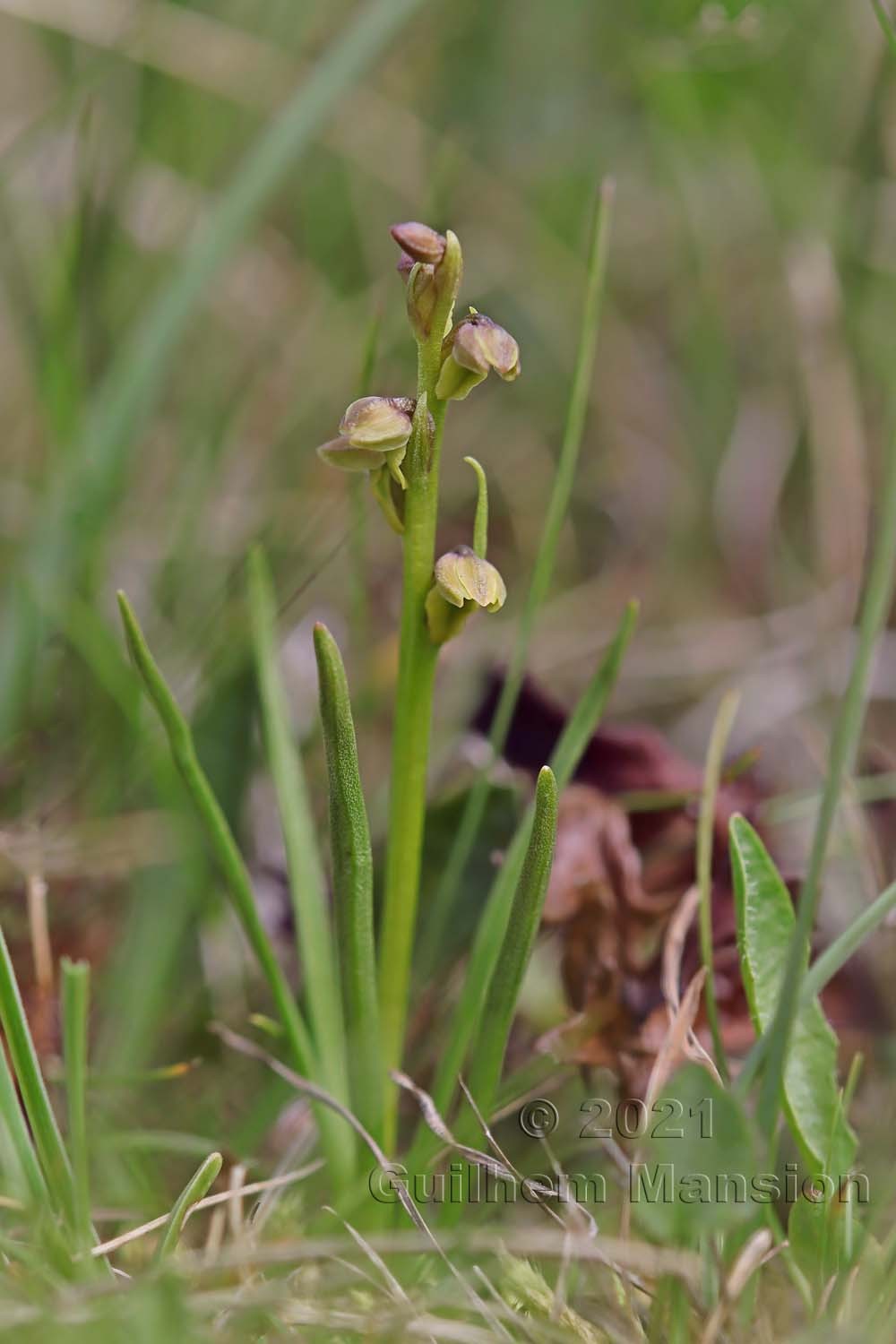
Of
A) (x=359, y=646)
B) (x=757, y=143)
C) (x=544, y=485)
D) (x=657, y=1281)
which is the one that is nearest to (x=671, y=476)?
(x=544, y=485)

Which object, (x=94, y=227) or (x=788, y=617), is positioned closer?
(x=788, y=617)

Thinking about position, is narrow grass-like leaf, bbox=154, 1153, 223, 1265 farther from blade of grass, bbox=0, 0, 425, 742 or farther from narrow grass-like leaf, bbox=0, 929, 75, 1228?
blade of grass, bbox=0, 0, 425, 742

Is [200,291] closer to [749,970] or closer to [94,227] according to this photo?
[94,227]

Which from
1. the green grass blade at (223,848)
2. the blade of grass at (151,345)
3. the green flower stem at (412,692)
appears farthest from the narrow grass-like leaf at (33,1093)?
the blade of grass at (151,345)

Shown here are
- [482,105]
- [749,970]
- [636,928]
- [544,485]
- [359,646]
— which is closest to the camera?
[749,970]

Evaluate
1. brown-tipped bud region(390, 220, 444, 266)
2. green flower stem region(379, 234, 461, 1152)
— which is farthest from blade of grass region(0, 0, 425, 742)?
brown-tipped bud region(390, 220, 444, 266)

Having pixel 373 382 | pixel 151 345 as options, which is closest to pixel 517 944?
pixel 151 345

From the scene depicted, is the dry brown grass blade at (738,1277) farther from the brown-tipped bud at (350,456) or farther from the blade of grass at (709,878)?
the brown-tipped bud at (350,456)
